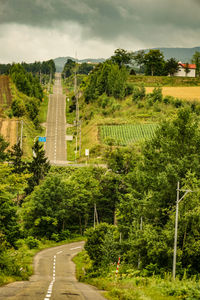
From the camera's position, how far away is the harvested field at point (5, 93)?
11057 cm

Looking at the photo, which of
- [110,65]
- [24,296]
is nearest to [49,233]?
[24,296]

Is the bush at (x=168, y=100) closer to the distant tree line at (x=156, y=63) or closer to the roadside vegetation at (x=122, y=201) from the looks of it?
the roadside vegetation at (x=122, y=201)

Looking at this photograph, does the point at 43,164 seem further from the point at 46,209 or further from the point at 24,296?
the point at 24,296

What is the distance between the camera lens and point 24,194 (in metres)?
66.1

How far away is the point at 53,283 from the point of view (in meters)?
20.3

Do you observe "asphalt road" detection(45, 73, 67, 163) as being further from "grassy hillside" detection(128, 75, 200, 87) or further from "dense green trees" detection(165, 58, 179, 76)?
"dense green trees" detection(165, 58, 179, 76)

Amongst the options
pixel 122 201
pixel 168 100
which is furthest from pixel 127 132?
pixel 122 201

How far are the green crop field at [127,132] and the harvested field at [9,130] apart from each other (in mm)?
18737

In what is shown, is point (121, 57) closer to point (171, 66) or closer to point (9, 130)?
point (171, 66)

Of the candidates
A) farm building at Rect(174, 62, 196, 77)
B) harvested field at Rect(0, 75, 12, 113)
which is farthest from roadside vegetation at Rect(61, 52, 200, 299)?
farm building at Rect(174, 62, 196, 77)

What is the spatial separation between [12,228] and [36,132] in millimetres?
61684

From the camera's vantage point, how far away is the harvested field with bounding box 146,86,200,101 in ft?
359

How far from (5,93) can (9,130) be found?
36288 mm

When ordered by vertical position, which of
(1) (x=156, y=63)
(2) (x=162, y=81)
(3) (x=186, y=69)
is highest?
(3) (x=186, y=69)
